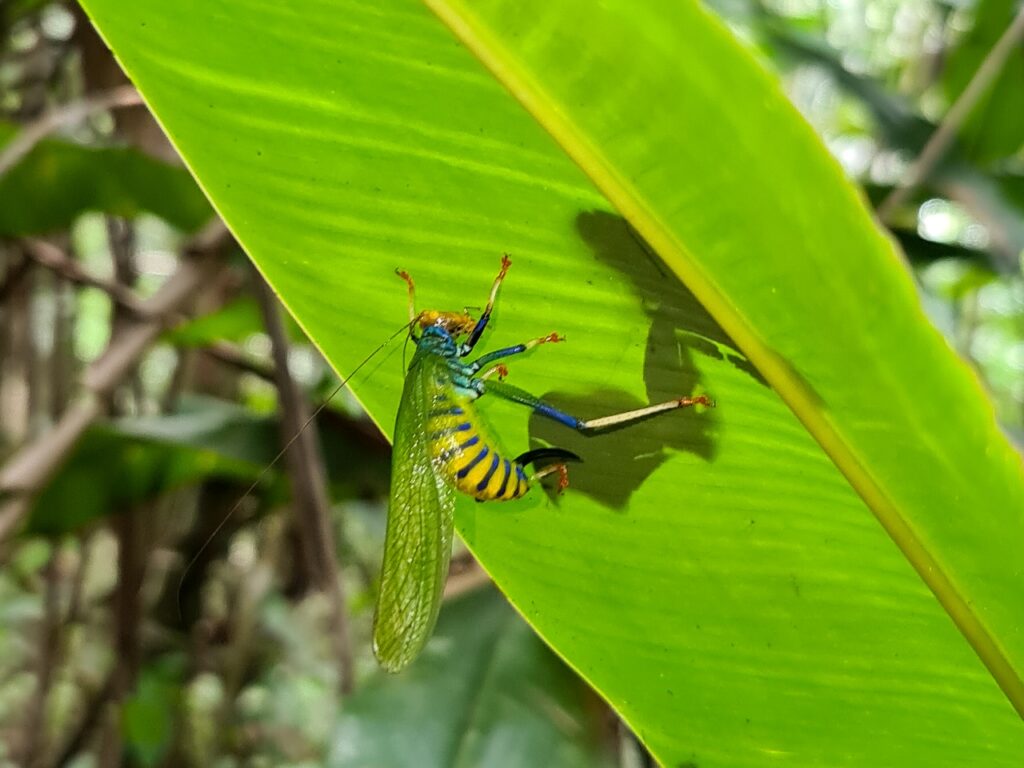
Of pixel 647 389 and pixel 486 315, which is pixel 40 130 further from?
pixel 647 389

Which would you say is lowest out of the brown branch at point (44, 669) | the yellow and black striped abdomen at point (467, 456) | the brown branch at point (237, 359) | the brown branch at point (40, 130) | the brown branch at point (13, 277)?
the brown branch at point (44, 669)

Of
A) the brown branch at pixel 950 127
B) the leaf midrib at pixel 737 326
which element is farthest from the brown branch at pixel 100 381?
the brown branch at pixel 950 127

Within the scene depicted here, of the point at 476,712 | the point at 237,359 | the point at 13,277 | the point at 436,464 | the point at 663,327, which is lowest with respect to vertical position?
the point at 13,277

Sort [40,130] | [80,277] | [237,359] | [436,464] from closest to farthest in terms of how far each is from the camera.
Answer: [436,464]
[40,130]
[80,277]
[237,359]

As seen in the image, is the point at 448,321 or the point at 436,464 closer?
the point at 448,321

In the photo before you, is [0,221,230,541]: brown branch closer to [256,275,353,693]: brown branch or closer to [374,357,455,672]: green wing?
[256,275,353,693]: brown branch

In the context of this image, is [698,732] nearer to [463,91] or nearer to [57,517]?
[463,91]

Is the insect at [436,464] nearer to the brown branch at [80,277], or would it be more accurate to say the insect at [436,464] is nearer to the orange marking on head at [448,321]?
the orange marking on head at [448,321]

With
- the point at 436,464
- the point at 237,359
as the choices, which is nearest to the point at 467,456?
the point at 436,464
